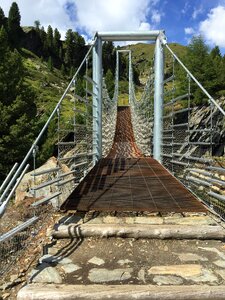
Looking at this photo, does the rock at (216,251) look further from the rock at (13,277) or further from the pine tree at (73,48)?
the pine tree at (73,48)

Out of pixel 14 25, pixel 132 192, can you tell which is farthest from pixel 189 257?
pixel 14 25

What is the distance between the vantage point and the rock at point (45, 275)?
201 cm

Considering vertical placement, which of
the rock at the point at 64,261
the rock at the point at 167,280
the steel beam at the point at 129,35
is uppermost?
the steel beam at the point at 129,35

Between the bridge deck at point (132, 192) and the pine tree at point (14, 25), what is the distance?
56841 mm

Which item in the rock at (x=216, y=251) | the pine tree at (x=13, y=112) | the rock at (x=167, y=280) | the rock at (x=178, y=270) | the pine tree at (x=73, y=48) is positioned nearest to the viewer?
the rock at (x=167, y=280)

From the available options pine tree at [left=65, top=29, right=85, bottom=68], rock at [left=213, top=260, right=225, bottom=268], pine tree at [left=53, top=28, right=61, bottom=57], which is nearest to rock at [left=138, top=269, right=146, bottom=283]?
rock at [left=213, top=260, right=225, bottom=268]

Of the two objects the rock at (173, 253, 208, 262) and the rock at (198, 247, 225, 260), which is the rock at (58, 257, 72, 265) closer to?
the rock at (173, 253, 208, 262)

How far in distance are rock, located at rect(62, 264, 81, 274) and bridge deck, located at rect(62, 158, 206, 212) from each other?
1.01m

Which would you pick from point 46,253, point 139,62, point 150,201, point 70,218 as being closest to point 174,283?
point 46,253

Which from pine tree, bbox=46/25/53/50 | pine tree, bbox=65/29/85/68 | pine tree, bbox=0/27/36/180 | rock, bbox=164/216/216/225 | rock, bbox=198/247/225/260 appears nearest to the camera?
rock, bbox=198/247/225/260

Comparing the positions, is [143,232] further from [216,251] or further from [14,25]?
[14,25]

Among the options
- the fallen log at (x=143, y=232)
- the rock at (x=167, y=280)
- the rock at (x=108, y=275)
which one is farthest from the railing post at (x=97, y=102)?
the rock at (x=167, y=280)

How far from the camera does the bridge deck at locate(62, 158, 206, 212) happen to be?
328cm

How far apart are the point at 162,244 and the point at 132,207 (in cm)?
76
